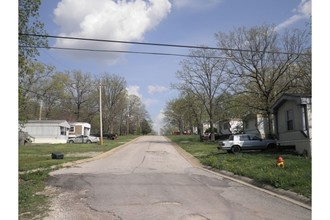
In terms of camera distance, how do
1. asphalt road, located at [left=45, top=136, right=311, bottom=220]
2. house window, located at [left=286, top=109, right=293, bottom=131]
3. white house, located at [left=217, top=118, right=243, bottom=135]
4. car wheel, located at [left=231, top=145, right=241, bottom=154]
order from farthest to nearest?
white house, located at [left=217, top=118, right=243, bottom=135], car wheel, located at [left=231, top=145, right=241, bottom=154], house window, located at [left=286, top=109, right=293, bottom=131], asphalt road, located at [left=45, top=136, right=311, bottom=220]

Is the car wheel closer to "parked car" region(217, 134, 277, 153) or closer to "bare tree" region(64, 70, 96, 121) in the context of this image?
"parked car" region(217, 134, 277, 153)

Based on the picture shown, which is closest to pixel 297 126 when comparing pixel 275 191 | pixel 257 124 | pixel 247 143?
pixel 247 143

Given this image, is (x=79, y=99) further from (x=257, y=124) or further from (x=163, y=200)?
(x=163, y=200)

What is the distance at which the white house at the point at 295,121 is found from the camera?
2284 cm

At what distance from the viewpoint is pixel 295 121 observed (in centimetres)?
2481

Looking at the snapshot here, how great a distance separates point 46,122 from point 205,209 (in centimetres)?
4790

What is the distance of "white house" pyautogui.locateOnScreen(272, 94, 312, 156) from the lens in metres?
22.8

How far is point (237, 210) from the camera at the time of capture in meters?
8.77

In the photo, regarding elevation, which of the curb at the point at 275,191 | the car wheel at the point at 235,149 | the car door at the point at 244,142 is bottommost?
the curb at the point at 275,191

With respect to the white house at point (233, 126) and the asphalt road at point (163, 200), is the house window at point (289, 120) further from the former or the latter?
the white house at point (233, 126)

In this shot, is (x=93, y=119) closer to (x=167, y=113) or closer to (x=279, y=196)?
(x=167, y=113)

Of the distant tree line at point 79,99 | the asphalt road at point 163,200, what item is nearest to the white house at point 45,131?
the distant tree line at point 79,99

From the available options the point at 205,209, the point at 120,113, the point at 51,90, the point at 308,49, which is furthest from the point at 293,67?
the point at 120,113

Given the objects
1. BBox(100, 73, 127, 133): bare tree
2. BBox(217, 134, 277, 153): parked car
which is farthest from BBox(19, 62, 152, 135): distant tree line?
BBox(217, 134, 277, 153): parked car
